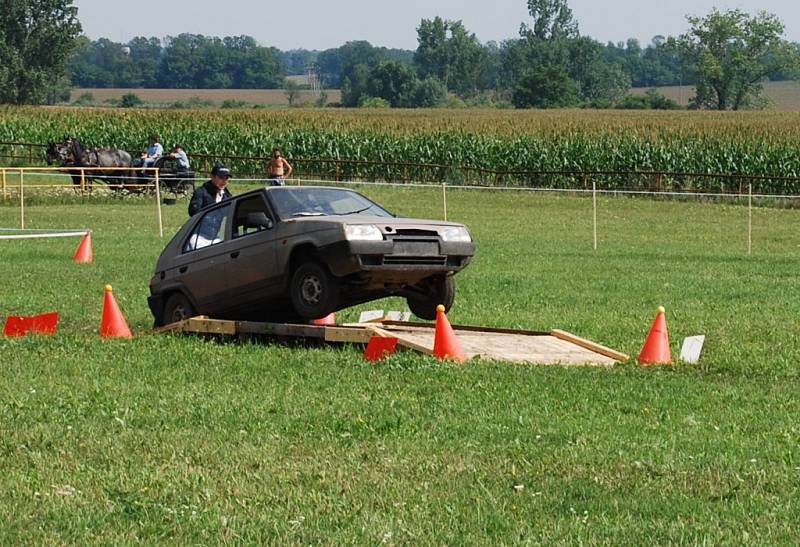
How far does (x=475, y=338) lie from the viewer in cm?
1384

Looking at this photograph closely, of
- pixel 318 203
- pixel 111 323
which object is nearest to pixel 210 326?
pixel 111 323

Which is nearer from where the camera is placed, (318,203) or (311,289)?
(311,289)

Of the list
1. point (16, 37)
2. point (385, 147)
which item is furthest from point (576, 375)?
point (16, 37)

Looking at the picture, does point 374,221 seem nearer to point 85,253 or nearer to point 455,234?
point 455,234

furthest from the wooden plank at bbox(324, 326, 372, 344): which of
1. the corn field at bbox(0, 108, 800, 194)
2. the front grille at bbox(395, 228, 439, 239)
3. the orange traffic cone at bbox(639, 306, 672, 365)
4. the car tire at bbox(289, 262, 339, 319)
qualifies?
the corn field at bbox(0, 108, 800, 194)

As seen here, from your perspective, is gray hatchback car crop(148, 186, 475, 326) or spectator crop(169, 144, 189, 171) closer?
gray hatchback car crop(148, 186, 475, 326)

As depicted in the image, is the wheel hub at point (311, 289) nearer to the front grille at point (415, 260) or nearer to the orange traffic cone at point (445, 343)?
the front grille at point (415, 260)

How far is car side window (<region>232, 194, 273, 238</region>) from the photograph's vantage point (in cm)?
1374

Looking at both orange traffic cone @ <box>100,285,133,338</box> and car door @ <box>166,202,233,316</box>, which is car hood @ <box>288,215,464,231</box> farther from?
orange traffic cone @ <box>100,285,133,338</box>

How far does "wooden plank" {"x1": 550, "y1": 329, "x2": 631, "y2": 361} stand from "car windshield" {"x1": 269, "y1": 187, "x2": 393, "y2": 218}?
2075 millimetres

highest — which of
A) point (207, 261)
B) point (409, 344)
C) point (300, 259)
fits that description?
point (300, 259)

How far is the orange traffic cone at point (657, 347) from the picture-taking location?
12.5 m

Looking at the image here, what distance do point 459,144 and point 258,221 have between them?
140 ft

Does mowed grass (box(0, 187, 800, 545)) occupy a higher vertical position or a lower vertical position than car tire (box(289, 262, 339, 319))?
lower
